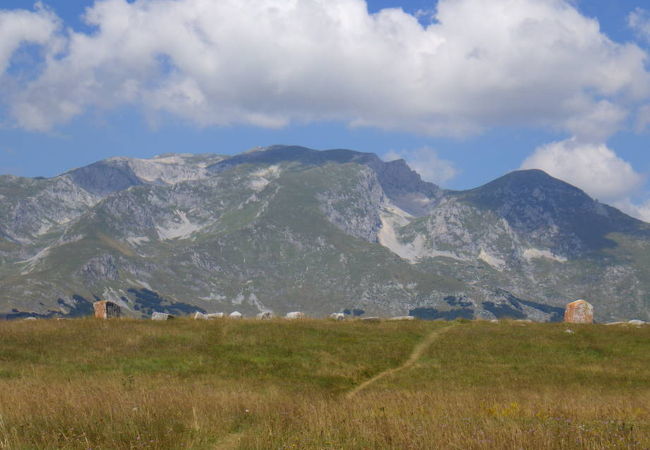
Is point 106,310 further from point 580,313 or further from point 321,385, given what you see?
point 580,313

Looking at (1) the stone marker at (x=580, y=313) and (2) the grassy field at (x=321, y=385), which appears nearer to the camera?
(2) the grassy field at (x=321, y=385)

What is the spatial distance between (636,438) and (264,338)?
32300 mm

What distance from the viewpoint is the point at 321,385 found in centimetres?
3494

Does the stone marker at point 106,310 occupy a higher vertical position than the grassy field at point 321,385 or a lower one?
higher

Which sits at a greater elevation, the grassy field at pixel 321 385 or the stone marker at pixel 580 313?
the stone marker at pixel 580 313

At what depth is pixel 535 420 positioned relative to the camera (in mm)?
17391

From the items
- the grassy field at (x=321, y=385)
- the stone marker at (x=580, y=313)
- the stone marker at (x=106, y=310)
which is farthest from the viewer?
the stone marker at (x=580, y=313)

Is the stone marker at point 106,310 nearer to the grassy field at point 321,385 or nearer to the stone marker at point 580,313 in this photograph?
the grassy field at point 321,385

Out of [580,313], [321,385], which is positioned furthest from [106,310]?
[580,313]

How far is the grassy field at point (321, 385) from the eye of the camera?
15148 mm

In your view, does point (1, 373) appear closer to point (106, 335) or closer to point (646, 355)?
point (106, 335)

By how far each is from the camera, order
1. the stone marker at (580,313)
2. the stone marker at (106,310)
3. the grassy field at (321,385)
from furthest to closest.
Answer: the stone marker at (580,313)
the stone marker at (106,310)
the grassy field at (321,385)

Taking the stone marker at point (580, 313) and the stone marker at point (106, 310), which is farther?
the stone marker at point (580, 313)

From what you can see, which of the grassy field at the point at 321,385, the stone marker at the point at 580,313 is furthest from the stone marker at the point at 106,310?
the stone marker at the point at 580,313
